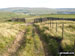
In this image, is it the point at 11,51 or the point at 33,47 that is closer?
the point at 11,51

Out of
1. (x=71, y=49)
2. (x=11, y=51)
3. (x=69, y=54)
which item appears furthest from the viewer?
(x=11, y=51)

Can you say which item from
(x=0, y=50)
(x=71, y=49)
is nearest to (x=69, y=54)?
(x=71, y=49)

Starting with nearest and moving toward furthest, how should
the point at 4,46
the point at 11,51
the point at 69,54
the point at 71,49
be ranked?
the point at 69,54 < the point at 71,49 < the point at 11,51 < the point at 4,46

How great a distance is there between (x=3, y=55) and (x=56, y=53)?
7.33m

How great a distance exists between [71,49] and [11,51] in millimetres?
8846

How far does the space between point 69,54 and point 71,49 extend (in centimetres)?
156

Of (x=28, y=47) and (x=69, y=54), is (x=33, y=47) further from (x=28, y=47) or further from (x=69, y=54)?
(x=69, y=54)

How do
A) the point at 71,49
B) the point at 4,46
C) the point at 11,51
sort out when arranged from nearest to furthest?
the point at 71,49, the point at 11,51, the point at 4,46

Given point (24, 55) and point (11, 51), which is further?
point (11, 51)

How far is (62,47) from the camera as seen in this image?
60.0ft

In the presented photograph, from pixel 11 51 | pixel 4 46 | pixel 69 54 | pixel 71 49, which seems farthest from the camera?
pixel 4 46

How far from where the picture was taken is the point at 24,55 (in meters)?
16.8

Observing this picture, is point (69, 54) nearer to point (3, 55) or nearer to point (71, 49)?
point (71, 49)

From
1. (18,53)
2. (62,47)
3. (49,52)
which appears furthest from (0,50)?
(62,47)
